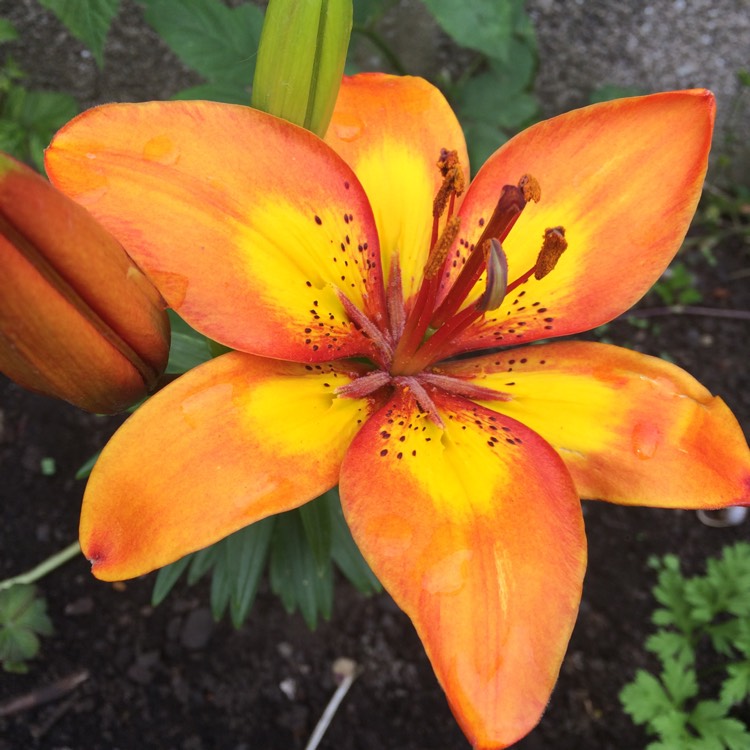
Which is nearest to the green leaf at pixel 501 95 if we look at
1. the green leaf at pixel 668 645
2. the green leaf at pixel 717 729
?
the green leaf at pixel 668 645

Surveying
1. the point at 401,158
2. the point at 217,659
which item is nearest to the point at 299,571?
the point at 217,659

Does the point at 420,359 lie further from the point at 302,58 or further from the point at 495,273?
the point at 302,58

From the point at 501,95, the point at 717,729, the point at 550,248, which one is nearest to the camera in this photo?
the point at 550,248

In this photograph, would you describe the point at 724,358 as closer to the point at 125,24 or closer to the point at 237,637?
the point at 237,637

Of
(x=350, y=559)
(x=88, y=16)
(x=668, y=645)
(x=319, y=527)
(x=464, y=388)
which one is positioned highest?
(x=88, y=16)

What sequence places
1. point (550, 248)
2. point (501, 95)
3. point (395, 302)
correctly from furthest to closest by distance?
point (501, 95) < point (395, 302) < point (550, 248)

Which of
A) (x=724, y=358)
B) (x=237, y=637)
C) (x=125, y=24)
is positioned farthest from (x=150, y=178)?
(x=724, y=358)

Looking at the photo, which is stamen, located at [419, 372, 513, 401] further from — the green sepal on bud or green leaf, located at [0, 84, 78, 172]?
green leaf, located at [0, 84, 78, 172]
